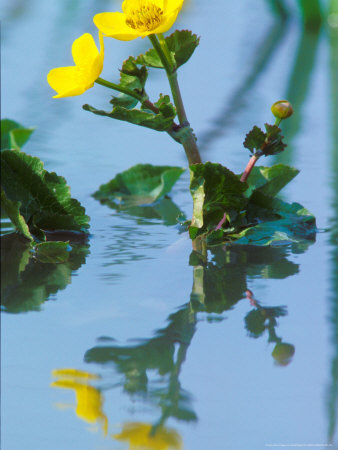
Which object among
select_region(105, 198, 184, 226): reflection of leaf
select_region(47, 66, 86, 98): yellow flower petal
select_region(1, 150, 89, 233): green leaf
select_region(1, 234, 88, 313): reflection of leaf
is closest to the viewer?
select_region(1, 234, 88, 313): reflection of leaf

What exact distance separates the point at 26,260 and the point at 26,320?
20 centimetres

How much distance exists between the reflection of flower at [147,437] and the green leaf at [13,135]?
2.81ft

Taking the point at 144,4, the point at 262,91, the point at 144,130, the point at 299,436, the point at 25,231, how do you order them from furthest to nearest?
the point at 262,91
the point at 144,130
the point at 25,231
the point at 144,4
the point at 299,436

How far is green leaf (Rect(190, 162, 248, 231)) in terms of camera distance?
892mm

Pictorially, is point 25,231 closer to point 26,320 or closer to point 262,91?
point 26,320

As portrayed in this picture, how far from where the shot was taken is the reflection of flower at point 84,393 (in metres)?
0.53

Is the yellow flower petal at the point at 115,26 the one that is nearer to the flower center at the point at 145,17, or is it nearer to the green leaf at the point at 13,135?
the flower center at the point at 145,17

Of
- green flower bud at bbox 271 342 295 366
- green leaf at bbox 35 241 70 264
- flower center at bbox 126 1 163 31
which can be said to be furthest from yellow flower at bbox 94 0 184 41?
green flower bud at bbox 271 342 295 366

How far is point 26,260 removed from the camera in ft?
2.87

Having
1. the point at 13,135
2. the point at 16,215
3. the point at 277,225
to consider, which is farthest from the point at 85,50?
the point at 13,135

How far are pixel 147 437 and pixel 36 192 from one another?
1.73ft

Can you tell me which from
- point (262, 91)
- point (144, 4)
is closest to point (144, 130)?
point (262, 91)

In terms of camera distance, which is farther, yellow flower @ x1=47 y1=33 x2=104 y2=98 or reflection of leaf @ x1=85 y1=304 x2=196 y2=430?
yellow flower @ x1=47 y1=33 x2=104 y2=98

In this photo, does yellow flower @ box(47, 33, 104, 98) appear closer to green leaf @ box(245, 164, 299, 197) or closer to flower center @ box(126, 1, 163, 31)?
flower center @ box(126, 1, 163, 31)
